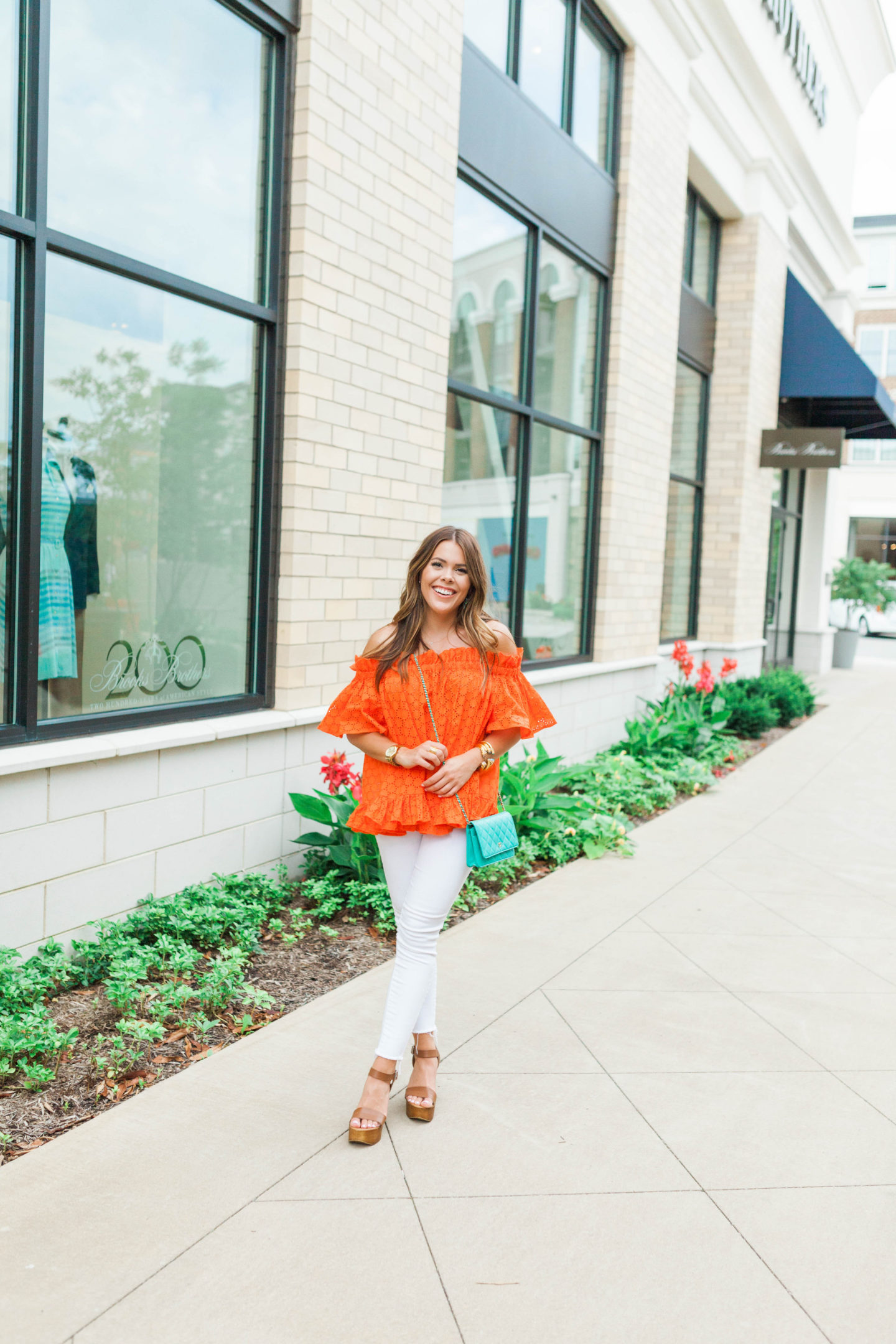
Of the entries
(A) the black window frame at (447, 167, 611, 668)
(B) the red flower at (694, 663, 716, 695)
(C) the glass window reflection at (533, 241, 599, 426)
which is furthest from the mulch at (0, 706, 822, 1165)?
(B) the red flower at (694, 663, 716, 695)

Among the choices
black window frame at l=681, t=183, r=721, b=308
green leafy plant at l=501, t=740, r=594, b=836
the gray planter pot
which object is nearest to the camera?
green leafy plant at l=501, t=740, r=594, b=836

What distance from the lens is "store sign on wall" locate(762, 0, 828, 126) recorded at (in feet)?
38.8

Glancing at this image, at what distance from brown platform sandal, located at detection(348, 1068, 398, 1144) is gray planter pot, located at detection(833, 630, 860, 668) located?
1904cm

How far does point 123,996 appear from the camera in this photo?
3705 millimetres

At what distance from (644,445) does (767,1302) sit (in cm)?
812

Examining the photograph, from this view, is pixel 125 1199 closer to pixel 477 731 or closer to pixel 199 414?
pixel 477 731

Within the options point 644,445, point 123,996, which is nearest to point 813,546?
point 644,445

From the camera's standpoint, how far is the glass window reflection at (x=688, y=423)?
11.9 meters

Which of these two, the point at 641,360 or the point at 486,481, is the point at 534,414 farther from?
the point at 641,360

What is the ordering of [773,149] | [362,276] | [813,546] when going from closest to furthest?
[362,276], [773,149], [813,546]

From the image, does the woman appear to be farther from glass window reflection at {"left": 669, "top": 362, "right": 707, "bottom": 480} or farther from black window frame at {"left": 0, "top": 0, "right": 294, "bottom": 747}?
glass window reflection at {"left": 669, "top": 362, "right": 707, "bottom": 480}

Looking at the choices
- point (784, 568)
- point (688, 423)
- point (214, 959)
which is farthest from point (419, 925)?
point (784, 568)

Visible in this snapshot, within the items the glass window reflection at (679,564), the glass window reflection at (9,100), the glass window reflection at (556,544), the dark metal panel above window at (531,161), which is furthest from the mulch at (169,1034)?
the glass window reflection at (679,564)

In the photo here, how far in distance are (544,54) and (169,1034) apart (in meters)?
7.32
